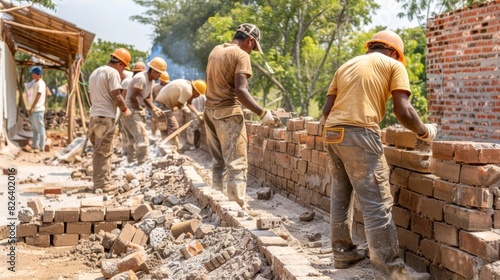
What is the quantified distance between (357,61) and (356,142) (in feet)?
1.66

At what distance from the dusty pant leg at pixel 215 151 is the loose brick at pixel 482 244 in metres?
3.22

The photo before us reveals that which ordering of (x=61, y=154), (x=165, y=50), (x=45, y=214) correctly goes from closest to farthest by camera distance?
1. (x=45, y=214)
2. (x=61, y=154)
3. (x=165, y=50)

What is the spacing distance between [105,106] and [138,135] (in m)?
1.55

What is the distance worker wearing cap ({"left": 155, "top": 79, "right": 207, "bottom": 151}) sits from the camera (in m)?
10.9

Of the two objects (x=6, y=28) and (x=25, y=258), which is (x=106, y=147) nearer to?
(x=25, y=258)

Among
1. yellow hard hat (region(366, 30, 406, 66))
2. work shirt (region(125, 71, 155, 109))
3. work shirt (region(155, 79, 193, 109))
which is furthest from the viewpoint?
work shirt (region(155, 79, 193, 109))

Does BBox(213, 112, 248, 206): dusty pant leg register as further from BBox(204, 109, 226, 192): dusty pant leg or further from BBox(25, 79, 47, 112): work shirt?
BBox(25, 79, 47, 112): work shirt

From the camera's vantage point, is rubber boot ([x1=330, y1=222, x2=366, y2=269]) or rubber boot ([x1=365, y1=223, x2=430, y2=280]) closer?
rubber boot ([x1=365, y1=223, x2=430, y2=280])

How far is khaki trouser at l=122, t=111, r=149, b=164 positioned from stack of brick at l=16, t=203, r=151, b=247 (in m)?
3.23

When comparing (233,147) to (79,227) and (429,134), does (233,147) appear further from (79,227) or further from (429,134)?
(429,134)

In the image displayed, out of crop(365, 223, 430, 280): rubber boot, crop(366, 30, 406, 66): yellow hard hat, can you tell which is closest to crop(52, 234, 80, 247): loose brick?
crop(365, 223, 430, 280): rubber boot

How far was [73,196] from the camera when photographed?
26.2ft

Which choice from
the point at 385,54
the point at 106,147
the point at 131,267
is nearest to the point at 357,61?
the point at 385,54

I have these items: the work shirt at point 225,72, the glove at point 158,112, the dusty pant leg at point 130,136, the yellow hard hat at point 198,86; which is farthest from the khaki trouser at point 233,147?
the yellow hard hat at point 198,86
